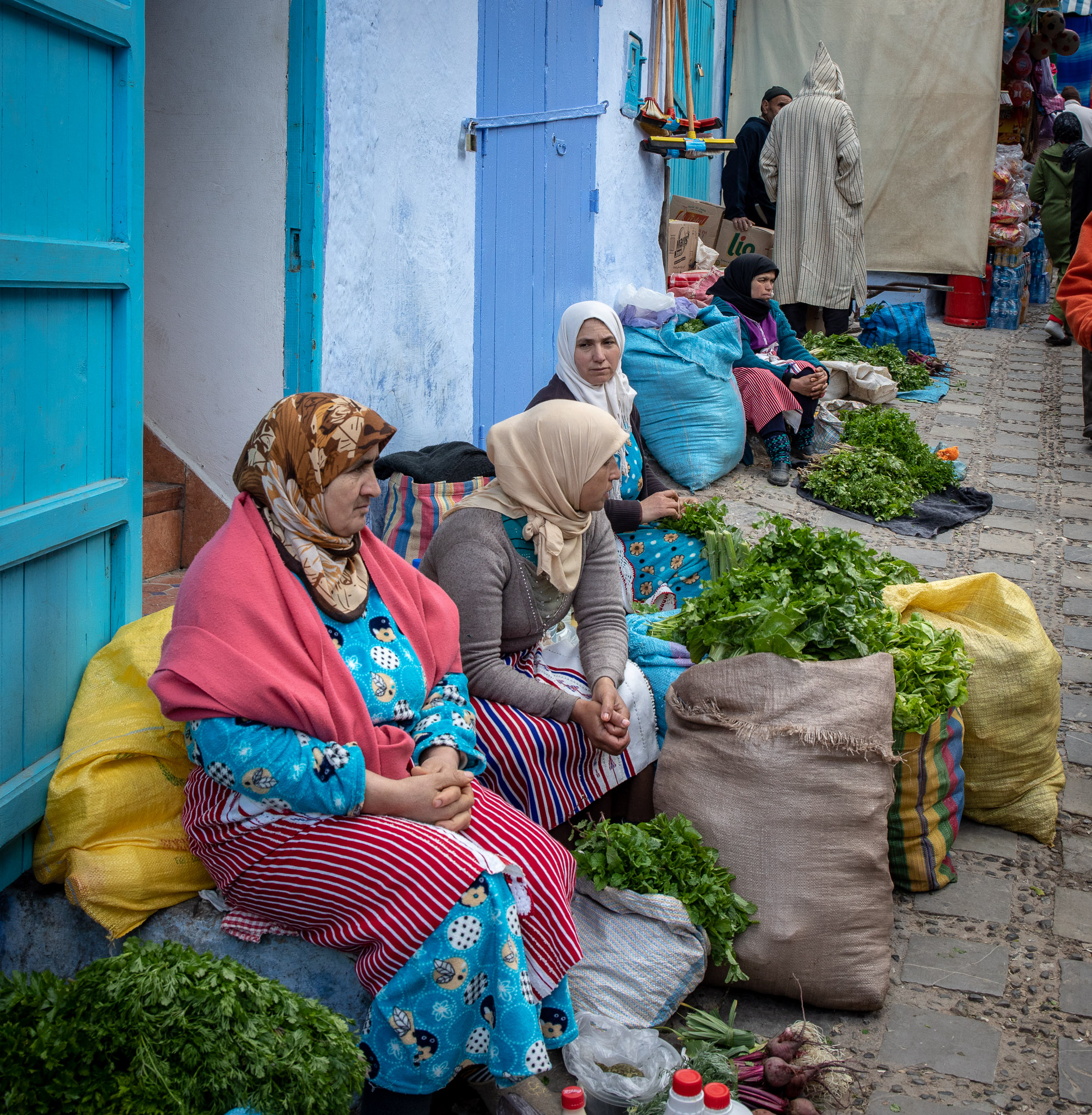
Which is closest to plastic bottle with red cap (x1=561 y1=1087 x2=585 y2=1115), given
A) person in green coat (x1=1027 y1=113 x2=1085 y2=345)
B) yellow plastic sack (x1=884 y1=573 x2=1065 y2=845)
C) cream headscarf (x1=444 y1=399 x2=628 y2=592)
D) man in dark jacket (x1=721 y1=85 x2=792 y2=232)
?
cream headscarf (x1=444 y1=399 x2=628 y2=592)

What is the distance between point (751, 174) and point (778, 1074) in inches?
355

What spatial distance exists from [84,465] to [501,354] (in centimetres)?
321

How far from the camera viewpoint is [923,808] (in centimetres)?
322

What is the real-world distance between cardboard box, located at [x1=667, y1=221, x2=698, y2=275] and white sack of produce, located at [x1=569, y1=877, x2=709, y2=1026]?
6053 millimetres

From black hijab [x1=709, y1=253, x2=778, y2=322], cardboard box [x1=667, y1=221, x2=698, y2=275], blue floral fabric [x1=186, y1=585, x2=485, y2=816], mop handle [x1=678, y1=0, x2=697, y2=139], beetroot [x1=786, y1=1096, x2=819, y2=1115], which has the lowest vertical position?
beetroot [x1=786, y1=1096, x2=819, y2=1115]

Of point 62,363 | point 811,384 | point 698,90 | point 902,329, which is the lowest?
point 62,363

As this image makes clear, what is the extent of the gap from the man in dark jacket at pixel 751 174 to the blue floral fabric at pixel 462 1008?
8716 mm

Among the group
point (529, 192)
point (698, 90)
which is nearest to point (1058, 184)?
point (698, 90)

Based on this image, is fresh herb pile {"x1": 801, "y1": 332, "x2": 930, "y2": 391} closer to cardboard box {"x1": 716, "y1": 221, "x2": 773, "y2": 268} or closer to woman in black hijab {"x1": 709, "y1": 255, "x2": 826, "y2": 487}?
cardboard box {"x1": 716, "y1": 221, "x2": 773, "y2": 268}

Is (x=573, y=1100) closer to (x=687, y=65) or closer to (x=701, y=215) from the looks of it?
(x=687, y=65)

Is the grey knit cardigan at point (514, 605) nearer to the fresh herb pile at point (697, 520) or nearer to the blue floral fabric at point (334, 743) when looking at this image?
the blue floral fabric at point (334, 743)

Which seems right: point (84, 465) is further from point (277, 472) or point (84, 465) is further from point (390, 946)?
point (390, 946)

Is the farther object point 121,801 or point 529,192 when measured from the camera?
point 529,192

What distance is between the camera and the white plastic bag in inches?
92.8
